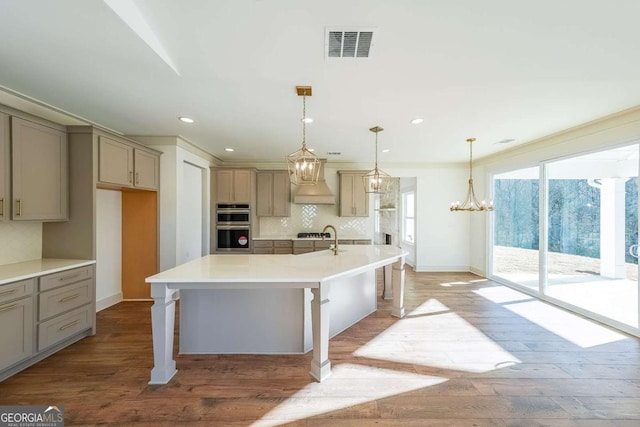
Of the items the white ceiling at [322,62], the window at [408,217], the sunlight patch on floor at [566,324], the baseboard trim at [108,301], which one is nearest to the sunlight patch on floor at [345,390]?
the sunlight patch on floor at [566,324]

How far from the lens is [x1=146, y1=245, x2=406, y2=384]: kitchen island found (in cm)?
215

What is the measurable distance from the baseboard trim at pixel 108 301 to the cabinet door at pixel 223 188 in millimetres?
2372

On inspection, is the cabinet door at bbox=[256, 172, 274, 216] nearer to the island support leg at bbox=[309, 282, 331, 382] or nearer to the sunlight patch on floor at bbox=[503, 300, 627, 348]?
the island support leg at bbox=[309, 282, 331, 382]

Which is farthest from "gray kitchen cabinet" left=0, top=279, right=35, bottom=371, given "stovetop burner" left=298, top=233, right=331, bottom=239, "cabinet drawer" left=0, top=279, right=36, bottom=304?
"stovetop burner" left=298, top=233, right=331, bottom=239

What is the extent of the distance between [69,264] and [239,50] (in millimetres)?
2759

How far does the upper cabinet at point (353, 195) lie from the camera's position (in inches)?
238

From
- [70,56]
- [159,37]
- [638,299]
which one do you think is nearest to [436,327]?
[638,299]

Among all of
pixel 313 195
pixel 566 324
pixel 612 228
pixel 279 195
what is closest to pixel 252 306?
pixel 313 195

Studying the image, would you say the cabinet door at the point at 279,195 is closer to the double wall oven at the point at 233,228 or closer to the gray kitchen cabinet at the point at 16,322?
the double wall oven at the point at 233,228

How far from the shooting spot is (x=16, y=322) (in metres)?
2.23

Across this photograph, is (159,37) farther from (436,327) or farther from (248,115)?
(436,327)

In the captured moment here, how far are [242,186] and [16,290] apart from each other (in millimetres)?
3689

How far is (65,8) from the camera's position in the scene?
1542 mm

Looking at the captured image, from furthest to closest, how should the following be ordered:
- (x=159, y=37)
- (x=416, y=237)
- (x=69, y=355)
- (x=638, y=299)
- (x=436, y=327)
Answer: (x=416, y=237) → (x=436, y=327) → (x=638, y=299) → (x=69, y=355) → (x=159, y=37)
